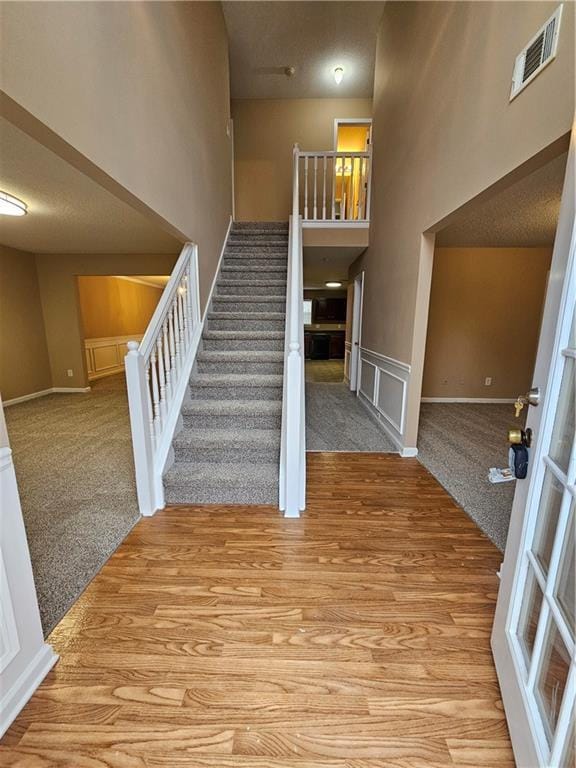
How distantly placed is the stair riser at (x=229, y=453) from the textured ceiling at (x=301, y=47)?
531cm

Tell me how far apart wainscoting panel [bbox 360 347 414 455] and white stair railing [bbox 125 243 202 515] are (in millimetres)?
1997

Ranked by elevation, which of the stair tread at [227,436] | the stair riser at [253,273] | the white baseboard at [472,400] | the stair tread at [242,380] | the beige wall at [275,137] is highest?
the beige wall at [275,137]

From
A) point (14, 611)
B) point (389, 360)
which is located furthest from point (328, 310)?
point (14, 611)

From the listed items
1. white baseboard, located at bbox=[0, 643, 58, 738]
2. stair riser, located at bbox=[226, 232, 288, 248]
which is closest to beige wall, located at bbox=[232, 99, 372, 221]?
stair riser, located at bbox=[226, 232, 288, 248]

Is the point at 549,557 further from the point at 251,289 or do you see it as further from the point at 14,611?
the point at 251,289

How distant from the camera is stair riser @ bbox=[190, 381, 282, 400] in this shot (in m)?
2.82

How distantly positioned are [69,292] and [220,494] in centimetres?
472

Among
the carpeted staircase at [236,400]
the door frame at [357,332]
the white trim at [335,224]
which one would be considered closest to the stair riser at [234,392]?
the carpeted staircase at [236,400]

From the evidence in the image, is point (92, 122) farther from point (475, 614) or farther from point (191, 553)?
point (475, 614)

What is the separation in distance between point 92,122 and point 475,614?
279 centimetres

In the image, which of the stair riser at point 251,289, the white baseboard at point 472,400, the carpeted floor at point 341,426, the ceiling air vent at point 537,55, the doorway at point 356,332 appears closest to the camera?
the ceiling air vent at point 537,55

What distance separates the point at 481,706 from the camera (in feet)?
3.46

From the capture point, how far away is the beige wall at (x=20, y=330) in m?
4.44

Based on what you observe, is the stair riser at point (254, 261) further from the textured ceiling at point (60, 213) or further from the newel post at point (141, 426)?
the newel post at point (141, 426)
